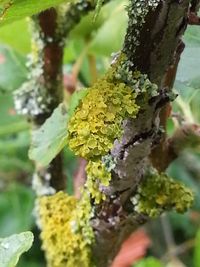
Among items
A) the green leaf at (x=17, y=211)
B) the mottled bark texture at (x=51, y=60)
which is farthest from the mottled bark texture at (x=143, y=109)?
the green leaf at (x=17, y=211)

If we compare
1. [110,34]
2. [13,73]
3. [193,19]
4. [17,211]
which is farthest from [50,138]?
[17,211]

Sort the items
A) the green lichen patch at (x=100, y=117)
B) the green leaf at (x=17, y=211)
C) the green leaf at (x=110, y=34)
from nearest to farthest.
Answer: the green lichen patch at (x=100, y=117)
the green leaf at (x=110, y=34)
the green leaf at (x=17, y=211)

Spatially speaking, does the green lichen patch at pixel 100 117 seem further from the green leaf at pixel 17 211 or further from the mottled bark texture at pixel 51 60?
the green leaf at pixel 17 211

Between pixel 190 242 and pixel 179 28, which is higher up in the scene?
pixel 179 28

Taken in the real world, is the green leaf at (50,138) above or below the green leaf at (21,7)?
below

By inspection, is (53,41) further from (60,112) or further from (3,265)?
(3,265)

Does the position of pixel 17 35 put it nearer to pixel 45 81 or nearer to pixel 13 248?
pixel 45 81

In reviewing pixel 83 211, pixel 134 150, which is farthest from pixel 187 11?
pixel 83 211
